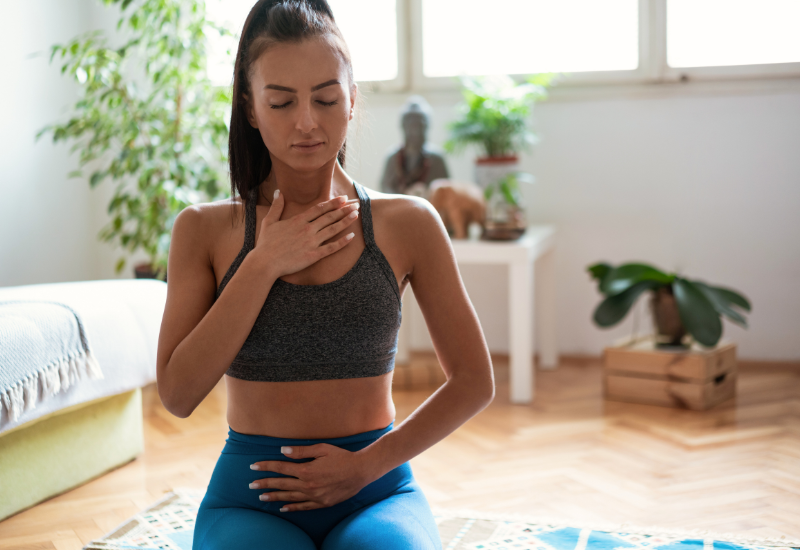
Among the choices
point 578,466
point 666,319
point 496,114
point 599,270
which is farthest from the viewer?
point 496,114

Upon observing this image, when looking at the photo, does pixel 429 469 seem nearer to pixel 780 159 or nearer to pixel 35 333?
pixel 35 333

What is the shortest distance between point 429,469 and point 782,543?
87 centimetres

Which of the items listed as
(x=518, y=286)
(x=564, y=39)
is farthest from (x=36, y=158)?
(x=564, y=39)

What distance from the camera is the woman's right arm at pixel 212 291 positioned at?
37.7 inches

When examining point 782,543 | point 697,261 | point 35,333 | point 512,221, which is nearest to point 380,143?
point 512,221

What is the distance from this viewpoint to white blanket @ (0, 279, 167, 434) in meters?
1.84

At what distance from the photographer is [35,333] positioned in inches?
67.5

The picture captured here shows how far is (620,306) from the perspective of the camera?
8.85 ft

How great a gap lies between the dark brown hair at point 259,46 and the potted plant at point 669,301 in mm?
1851

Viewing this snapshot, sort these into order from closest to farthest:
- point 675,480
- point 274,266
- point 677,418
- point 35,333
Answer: point 274,266 < point 35,333 < point 675,480 < point 677,418

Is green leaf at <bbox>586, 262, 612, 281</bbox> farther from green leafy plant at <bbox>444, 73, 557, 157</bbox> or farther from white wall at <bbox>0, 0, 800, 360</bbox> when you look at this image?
green leafy plant at <bbox>444, 73, 557, 157</bbox>

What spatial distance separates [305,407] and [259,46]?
48 cm

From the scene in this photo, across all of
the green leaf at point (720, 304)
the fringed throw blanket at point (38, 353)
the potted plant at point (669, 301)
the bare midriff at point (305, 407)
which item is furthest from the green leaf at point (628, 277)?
the bare midriff at point (305, 407)

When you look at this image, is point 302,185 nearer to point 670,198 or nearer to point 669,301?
point 669,301
